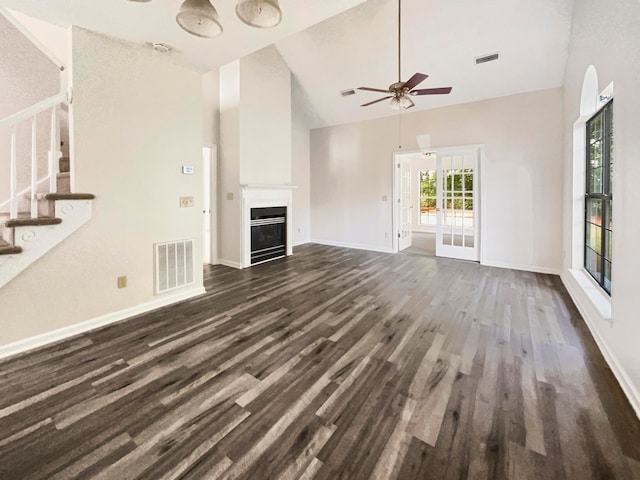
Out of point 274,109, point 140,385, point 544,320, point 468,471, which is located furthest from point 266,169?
point 468,471

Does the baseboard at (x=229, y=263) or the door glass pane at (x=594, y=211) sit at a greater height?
the door glass pane at (x=594, y=211)

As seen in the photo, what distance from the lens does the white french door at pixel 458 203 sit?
572 cm

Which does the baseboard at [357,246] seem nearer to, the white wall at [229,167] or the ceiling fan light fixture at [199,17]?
the white wall at [229,167]

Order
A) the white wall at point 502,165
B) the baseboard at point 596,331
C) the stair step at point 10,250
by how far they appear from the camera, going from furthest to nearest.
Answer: the white wall at point 502,165
the stair step at point 10,250
the baseboard at point 596,331

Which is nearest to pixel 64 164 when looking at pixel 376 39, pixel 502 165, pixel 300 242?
pixel 376 39

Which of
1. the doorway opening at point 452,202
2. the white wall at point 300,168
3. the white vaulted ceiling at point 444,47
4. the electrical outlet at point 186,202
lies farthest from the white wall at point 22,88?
the doorway opening at point 452,202

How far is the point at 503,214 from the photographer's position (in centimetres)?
537

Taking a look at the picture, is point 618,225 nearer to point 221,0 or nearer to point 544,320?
point 544,320

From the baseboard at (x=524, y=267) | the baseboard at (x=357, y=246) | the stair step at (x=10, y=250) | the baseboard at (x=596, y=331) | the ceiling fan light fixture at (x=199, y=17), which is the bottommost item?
the baseboard at (x=596, y=331)

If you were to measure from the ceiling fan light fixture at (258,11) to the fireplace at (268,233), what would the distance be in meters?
3.97

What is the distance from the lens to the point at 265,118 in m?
5.60

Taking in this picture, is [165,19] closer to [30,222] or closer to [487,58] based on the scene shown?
[30,222]

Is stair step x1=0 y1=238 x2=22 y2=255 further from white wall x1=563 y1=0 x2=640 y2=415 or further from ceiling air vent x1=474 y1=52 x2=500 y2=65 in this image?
ceiling air vent x1=474 y1=52 x2=500 y2=65

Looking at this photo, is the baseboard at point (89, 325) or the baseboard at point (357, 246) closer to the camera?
the baseboard at point (89, 325)
